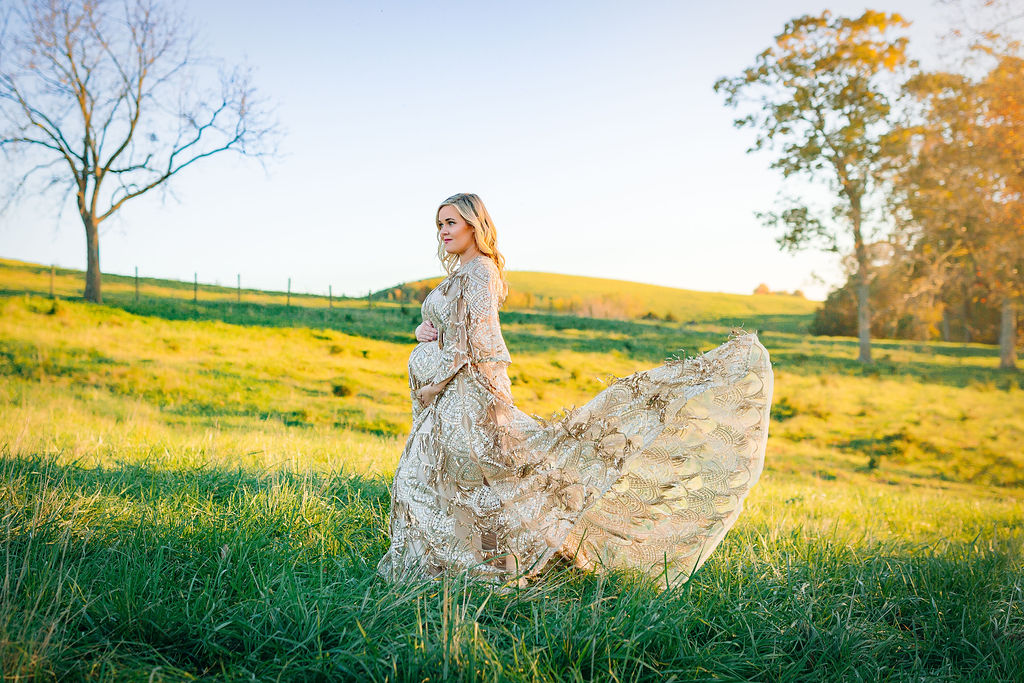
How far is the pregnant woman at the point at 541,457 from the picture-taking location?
329cm

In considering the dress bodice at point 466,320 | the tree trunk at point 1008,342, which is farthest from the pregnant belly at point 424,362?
the tree trunk at point 1008,342

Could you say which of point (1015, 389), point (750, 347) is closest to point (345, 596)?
point (750, 347)

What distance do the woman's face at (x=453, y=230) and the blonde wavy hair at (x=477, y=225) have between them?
0.06ft

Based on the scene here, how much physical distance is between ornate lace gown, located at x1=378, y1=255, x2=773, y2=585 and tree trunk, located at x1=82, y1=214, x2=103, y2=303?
14806 millimetres

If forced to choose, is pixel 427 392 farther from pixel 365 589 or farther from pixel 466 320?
pixel 365 589

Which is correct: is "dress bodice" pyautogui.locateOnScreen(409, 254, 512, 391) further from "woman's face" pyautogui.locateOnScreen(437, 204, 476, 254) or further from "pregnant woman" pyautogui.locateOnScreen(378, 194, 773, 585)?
"woman's face" pyautogui.locateOnScreen(437, 204, 476, 254)

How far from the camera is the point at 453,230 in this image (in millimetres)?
3375

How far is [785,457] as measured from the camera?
1311 centimetres

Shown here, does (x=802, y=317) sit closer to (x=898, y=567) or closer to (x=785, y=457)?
(x=785, y=457)

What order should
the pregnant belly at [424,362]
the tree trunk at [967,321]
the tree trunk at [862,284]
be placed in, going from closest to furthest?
the pregnant belly at [424,362]
the tree trunk at [862,284]
the tree trunk at [967,321]

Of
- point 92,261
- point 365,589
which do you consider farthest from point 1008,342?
point 92,261

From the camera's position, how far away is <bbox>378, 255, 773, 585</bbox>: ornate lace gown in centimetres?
329

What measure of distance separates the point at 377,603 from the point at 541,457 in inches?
45.2

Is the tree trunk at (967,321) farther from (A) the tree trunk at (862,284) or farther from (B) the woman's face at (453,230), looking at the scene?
(B) the woman's face at (453,230)
